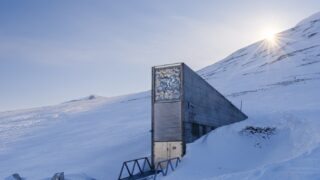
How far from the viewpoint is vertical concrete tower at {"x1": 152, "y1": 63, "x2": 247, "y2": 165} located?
78.6 ft

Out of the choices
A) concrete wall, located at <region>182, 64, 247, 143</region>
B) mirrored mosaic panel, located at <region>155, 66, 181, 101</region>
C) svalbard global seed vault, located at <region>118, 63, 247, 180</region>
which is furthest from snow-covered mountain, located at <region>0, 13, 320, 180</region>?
mirrored mosaic panel, located at <region>155, 66, 181, 101</region>

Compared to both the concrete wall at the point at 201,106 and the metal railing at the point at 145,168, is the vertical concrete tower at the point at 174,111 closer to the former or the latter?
the concrete wall at the point at 201,106

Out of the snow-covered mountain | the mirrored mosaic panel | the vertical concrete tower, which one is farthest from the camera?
the mirrored mosaic panel

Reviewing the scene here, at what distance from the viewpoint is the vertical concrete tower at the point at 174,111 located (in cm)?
2395

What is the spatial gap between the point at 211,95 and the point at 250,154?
6110 mm

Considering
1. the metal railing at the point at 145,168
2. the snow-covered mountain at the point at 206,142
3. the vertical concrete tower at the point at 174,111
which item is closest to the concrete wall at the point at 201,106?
the vertical concrete tower at the point at 174,111

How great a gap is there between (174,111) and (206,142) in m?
→ 2.91

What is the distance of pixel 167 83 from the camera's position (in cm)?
2506

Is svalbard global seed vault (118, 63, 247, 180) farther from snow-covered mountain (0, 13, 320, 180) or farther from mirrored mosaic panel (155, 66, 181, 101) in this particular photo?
snow-covered mountain (0, 13, 320, 180)

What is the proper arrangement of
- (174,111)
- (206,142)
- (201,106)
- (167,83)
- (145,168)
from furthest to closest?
(201,106) < (167,83) < (206,142) < (174,111) < (145,168)

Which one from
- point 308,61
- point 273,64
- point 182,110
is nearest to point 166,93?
point 182,110

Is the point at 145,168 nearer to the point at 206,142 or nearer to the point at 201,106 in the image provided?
the point at 206,142

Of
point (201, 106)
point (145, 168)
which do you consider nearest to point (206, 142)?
point (201, 106)

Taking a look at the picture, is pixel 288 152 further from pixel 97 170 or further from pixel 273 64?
pixel 273 64
